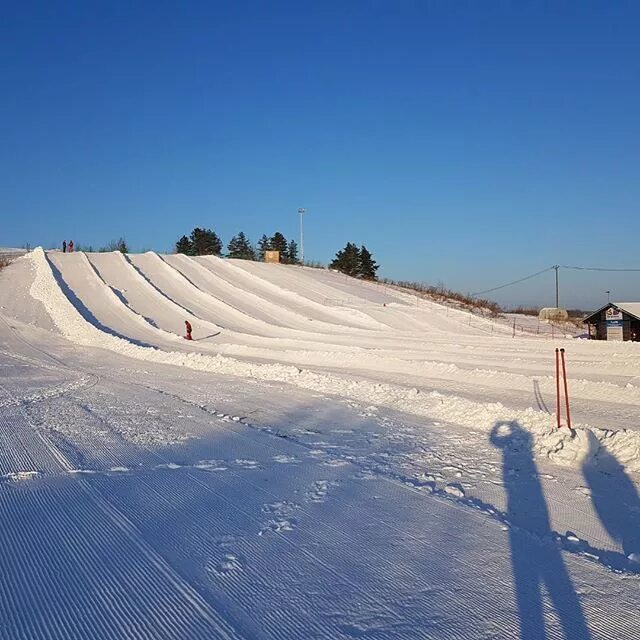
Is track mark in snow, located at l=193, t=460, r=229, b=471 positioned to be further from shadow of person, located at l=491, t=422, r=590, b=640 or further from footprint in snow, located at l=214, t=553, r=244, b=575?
shadow of person, located at l=491, t=422, r=590, b=640

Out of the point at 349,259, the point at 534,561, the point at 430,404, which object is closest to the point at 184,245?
the point at 349,259

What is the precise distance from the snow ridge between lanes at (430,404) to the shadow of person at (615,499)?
189mm

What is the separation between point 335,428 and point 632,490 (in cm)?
438

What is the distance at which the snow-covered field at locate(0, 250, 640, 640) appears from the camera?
12.5 feet

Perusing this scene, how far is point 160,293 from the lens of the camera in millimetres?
37250

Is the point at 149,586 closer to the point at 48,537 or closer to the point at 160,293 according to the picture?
the point at 48,537

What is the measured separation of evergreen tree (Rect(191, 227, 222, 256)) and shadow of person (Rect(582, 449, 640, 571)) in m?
74.8

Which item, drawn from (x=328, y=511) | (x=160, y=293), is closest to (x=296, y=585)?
(x=328, y=511)

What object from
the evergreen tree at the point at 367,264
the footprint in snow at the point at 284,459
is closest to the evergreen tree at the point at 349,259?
the evergreen tree at the point at 367,264

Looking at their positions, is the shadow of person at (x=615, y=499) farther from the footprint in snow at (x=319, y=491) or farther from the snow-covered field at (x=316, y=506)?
the footprint in snow at (x=319, y=491)

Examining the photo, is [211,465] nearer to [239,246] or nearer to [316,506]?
[316,506]

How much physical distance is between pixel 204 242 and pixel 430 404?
75.3 metres

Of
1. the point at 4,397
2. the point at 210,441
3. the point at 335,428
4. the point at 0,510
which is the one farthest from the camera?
the point at 4,397

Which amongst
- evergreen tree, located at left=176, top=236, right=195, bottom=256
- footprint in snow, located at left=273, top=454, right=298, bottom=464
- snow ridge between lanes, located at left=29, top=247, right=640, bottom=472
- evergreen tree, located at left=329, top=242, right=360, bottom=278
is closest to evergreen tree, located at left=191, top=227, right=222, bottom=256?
evergreen tree, located at left=176, top=236, right=195, bottom=256
